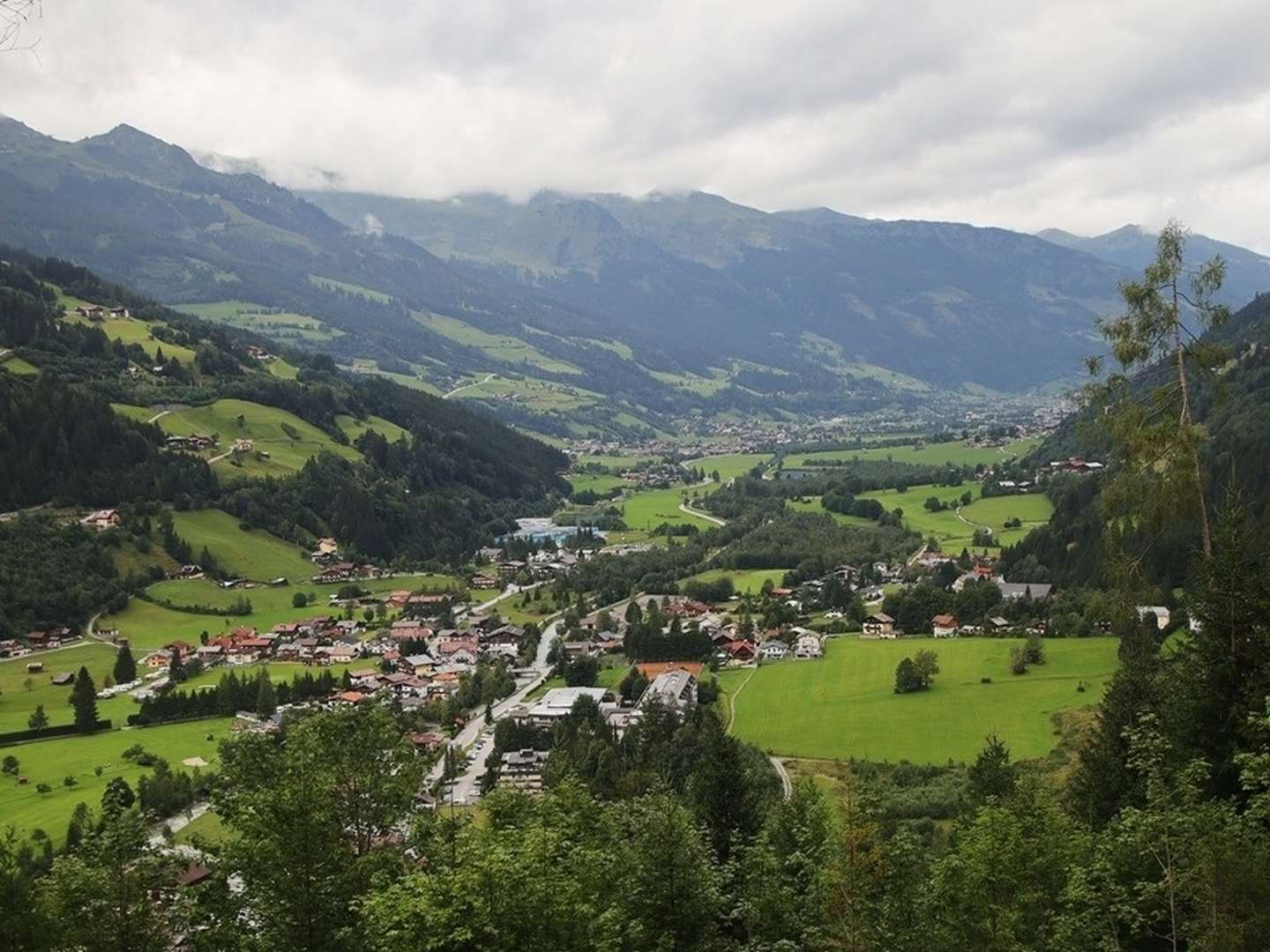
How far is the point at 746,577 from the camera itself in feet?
361

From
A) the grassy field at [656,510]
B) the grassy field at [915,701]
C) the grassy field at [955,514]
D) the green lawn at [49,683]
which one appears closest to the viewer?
the grassy field at [915,701]

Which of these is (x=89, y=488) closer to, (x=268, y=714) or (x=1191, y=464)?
(x=268, y=714)

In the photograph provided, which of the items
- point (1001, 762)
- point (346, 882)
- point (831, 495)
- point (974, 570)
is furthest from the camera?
point (831, 495)

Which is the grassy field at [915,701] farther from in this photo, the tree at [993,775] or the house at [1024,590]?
the tree at [993,775]

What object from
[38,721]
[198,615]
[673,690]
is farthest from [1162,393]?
[198,615]

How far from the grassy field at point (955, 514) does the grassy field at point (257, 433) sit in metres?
74.0

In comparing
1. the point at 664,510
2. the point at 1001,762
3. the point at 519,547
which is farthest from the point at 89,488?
the point at 1001,762

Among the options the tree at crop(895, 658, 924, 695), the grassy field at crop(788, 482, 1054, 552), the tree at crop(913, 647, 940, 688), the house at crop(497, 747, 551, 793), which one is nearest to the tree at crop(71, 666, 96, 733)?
the house at crop(497, 747, 551, 793)

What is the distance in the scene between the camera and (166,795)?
4950cm

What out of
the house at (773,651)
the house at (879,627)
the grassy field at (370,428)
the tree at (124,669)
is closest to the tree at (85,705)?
the tree at (124,669)

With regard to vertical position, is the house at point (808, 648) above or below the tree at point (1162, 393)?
below

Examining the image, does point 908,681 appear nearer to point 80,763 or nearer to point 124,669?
point 80,763

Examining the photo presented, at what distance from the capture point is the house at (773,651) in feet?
259

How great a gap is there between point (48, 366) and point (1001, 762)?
138726 millimetres
